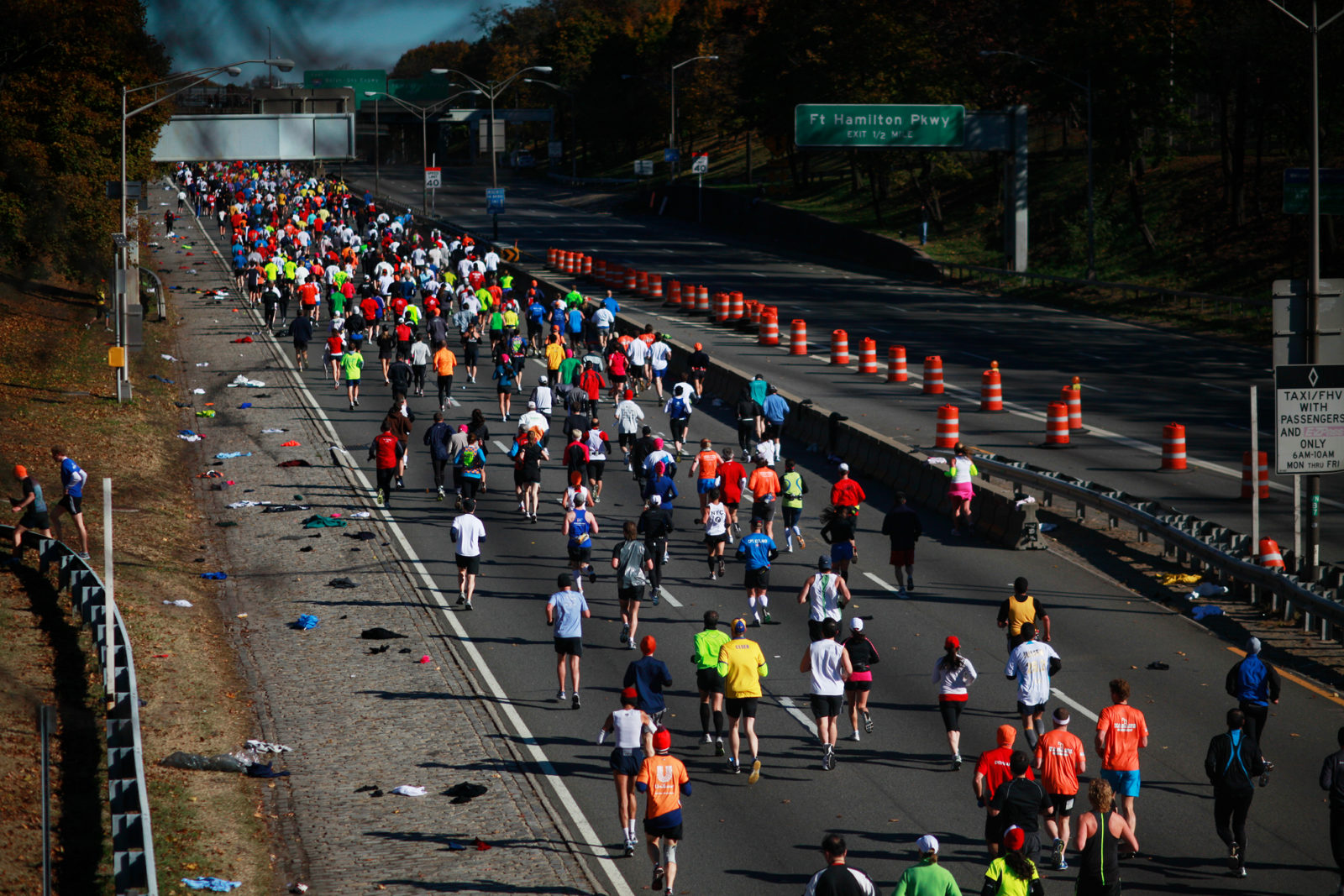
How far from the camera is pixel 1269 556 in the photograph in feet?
62.7

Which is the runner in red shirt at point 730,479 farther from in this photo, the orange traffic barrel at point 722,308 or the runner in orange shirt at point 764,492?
the orange traffic barrel at point 722,308

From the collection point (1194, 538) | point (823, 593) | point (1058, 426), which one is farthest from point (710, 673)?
point (1058, 426)

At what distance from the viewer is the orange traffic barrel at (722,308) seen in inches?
1921

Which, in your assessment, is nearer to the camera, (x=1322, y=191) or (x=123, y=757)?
(x=123, y=757)

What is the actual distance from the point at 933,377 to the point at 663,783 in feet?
84.4

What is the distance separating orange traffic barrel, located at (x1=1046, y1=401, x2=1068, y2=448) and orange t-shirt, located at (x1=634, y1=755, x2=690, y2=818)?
19.5m

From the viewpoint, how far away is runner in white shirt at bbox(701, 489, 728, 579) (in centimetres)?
2044

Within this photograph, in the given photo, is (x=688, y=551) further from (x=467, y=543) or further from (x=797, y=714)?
(x=797, y=714)

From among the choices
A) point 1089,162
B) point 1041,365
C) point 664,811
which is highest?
point 1089,162

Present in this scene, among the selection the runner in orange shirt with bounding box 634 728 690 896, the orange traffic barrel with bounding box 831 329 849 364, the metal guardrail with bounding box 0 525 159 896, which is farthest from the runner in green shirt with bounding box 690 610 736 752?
the orange traffic barrel with bounding box 831 329 849 364

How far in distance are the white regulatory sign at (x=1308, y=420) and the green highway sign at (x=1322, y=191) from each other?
22.7m

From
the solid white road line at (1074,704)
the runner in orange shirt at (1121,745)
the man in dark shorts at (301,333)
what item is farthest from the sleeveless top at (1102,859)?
the man in dark shorts at (301,333)

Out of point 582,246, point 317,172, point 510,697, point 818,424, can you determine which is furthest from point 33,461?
point 317,172

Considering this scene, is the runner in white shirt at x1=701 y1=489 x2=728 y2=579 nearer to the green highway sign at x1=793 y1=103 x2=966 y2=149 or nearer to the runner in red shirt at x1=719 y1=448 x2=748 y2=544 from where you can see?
the runner in red shirt at x1=719 y1=448 x2=748 y2=544
